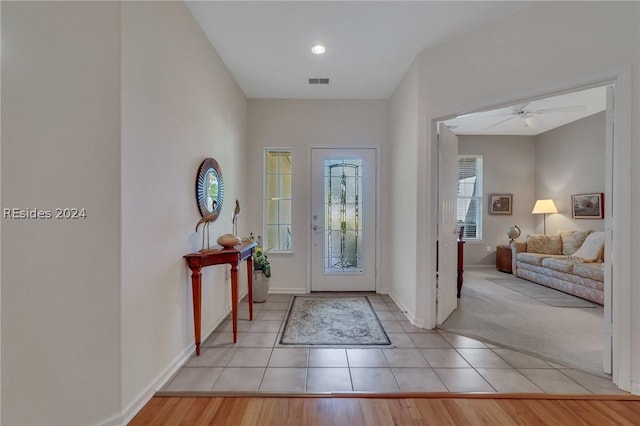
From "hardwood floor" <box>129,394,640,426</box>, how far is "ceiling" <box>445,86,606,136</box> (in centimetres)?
279

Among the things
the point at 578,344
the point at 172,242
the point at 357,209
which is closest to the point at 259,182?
the point at 357,209

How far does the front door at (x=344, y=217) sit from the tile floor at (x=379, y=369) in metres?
1.53

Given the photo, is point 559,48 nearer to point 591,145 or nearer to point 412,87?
point 412,87

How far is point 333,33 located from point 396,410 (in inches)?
119

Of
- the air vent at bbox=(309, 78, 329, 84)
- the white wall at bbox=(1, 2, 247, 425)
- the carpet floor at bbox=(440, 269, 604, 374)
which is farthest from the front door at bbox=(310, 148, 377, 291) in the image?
the white wall at bbox=(1, 2, 247, 425)

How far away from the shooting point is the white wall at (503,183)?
Answer: 6.11m

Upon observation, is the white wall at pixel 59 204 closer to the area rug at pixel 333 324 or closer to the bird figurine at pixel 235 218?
the area rug at pixel 333 324

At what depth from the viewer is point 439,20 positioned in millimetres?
2439

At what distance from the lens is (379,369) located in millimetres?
2139

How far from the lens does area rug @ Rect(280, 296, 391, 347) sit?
261cm

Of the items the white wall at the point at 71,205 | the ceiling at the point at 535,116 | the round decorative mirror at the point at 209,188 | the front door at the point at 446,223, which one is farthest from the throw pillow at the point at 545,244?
the white wall at the point at 71,205

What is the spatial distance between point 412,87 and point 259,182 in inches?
94.4

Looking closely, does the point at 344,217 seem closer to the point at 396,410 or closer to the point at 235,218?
the point at 235,218

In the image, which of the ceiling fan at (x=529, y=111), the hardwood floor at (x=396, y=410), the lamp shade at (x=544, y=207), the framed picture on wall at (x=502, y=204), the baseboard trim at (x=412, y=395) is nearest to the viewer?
the hardwood floor at (x=396, y=410)
